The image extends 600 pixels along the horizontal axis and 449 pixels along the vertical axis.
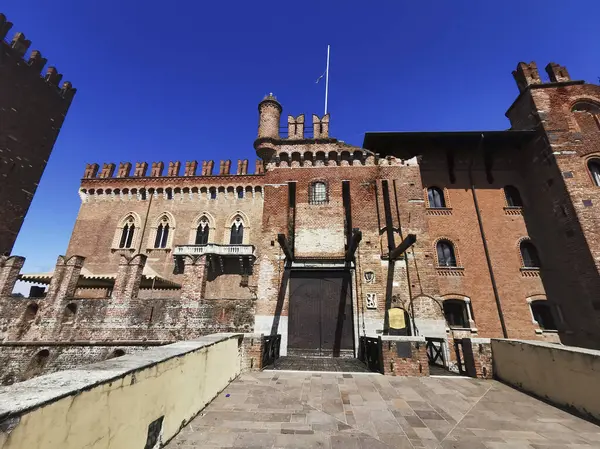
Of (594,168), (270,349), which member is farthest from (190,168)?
(594,168)

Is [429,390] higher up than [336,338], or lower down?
lower down

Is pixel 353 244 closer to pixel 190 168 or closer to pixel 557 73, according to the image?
pixel 557 73

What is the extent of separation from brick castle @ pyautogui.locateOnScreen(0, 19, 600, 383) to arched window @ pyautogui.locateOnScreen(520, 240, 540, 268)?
7cm

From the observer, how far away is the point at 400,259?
38.2 ft

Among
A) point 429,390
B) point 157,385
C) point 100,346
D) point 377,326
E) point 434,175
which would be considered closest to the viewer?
point 157,385

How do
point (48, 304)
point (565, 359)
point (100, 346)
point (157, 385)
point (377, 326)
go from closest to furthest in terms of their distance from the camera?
point (157, 385), point (565, 359), point (377, 326), point (100, 346), point (48, 304)

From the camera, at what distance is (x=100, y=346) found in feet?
39.7

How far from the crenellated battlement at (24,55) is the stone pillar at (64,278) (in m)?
17.3

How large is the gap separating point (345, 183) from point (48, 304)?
15.9m

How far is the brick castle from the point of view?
11242 millimetres

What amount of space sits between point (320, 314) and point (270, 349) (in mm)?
3056

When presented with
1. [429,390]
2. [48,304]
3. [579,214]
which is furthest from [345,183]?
[48,304]

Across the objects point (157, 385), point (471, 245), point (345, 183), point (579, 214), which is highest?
point (345, 183)

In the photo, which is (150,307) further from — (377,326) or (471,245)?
(471,245)
